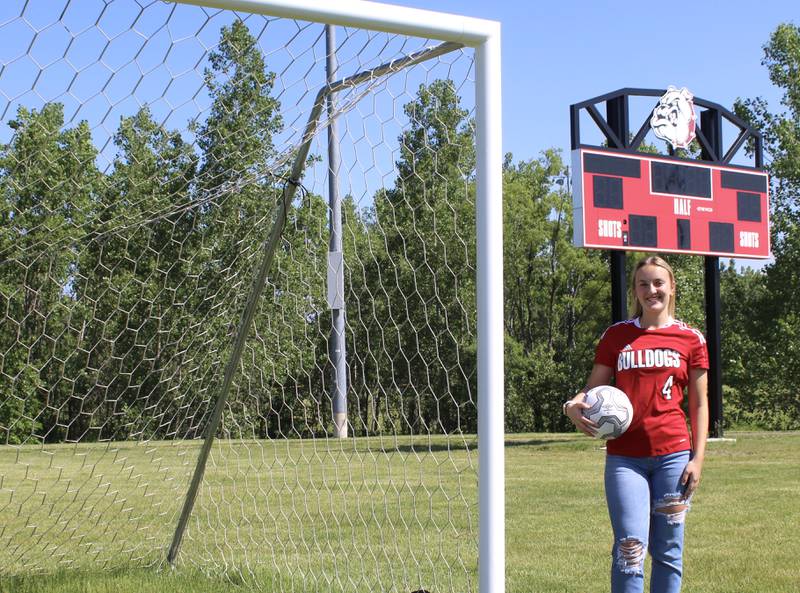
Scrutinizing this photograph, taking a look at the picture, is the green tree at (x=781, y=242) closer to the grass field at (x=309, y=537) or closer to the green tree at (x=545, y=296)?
the green tree at (x=545, y=296)

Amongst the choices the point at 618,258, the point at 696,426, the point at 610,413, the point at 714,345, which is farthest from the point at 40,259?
the point at 714,345

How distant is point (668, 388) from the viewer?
3.68m

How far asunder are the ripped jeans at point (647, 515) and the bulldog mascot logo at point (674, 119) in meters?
12.7

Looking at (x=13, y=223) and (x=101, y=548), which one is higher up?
(x=13, y=223)

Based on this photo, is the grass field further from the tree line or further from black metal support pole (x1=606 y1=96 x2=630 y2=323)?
black metal support pole (x1=606 y1=96 x2=630 y2=323)

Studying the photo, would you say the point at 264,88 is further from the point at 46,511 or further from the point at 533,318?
the point at 533,318

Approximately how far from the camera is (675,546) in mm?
3615

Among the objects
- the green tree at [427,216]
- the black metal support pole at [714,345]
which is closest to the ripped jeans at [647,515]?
the green tree at [427,216]

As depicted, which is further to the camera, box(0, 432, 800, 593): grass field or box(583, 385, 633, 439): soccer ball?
box(0, 432, 800, 593): grass field

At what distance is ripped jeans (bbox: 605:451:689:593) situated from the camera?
11.5 feet

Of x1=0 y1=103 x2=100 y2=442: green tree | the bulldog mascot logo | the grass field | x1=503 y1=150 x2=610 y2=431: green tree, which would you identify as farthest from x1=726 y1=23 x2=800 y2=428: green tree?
x1=0 y1=103 x2=100 y2=442: green tree

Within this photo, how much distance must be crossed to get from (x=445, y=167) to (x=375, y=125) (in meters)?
0.65

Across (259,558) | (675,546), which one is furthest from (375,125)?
(259,558)

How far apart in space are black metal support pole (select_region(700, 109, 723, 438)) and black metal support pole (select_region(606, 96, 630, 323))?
2.05 meters
